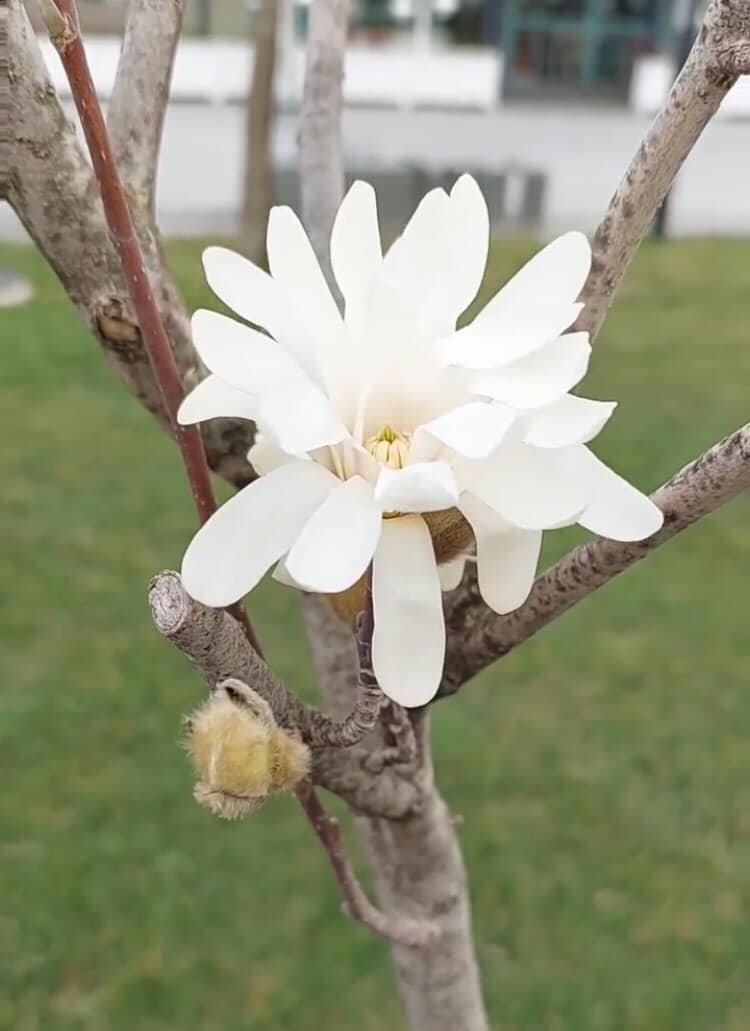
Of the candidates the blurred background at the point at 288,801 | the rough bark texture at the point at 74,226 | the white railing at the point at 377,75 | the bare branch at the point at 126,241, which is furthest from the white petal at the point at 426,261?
the white railing at the point at 377,75

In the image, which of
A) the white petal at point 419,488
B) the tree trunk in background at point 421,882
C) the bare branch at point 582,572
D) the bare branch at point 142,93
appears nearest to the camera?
the white petal at point 419,488

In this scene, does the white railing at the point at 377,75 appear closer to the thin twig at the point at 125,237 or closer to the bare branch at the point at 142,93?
the bare branch at the point at 142,93

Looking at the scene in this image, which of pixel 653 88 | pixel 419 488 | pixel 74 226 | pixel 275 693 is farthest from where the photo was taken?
pixel 653 88

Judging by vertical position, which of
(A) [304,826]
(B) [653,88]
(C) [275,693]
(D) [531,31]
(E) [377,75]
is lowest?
(B) [653,88]

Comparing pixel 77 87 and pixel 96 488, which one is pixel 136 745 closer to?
pixel 96 488

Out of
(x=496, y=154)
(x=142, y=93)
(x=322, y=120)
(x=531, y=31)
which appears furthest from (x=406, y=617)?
(x=531, y=31)

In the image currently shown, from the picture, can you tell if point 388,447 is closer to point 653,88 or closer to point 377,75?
point 377,75

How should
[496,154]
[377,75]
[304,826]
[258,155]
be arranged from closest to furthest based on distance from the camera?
[304,826]
[258,155]
[496,154]
[377,75]
